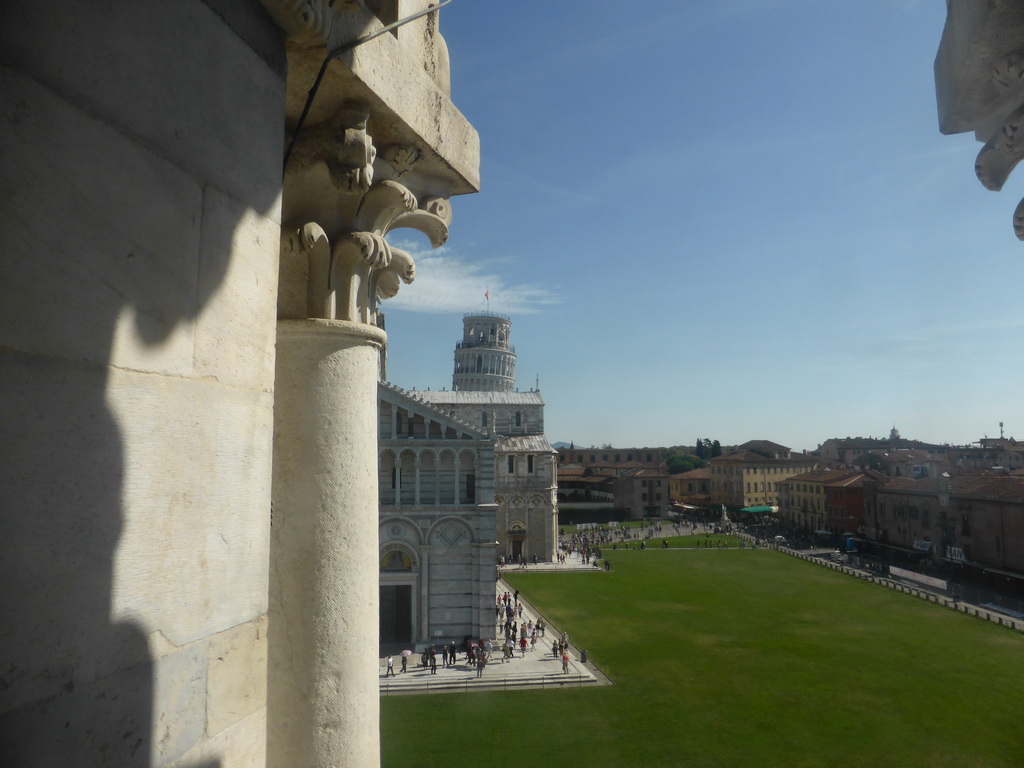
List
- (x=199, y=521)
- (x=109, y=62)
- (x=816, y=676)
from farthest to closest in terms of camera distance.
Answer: (x=816, y=676) < (x=199, y=521) < (x=109, y=62)

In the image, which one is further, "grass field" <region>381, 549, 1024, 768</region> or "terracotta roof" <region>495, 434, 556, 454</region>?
"terracotta roof" <region>495, 434, 556, 454</region>

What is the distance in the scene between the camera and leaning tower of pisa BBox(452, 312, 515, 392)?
79.9 meters

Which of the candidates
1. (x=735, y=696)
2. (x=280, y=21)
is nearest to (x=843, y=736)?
(x=735, y=696)

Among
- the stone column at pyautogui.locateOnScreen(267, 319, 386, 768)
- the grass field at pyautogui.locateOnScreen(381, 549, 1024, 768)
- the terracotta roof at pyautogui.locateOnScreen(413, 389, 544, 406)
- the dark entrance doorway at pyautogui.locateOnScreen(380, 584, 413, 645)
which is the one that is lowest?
the grass field at pyautogui.locateOnScreen(381, 549, 1024, 768)

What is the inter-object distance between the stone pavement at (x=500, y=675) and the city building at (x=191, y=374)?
69.8 ft

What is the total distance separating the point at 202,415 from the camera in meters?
2.16

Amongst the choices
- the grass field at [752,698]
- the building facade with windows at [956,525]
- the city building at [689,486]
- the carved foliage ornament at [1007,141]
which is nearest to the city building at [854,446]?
the city building at [689,486]

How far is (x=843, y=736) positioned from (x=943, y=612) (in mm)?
20427

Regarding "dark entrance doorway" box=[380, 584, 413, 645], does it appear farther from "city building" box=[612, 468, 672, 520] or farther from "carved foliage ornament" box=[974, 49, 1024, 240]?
"city building" box=[612, 468, 672, 520]

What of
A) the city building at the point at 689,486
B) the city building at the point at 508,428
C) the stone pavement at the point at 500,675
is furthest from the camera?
the city building at the point at 689,486

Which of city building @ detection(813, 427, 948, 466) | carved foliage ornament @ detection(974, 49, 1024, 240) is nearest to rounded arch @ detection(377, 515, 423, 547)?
carved foliage ornament @ detection(974, 49, 1024, 240)

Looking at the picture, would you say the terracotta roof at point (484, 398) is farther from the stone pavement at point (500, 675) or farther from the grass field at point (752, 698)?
the stone pavement at point (500, 675)

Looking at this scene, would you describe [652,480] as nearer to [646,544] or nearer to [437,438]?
[646,544]

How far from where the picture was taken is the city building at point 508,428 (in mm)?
51500
